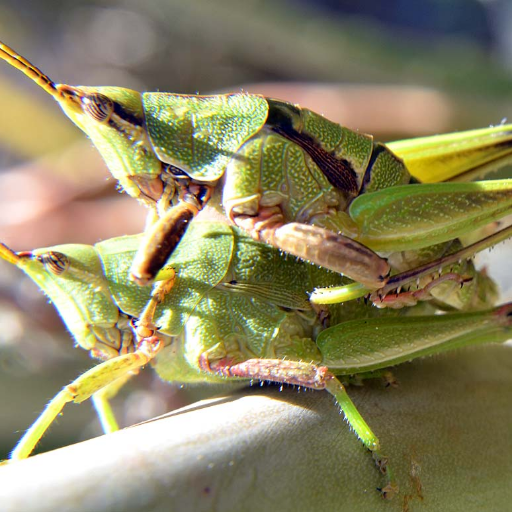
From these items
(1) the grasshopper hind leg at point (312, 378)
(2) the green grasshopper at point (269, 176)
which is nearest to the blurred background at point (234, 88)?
(2) the green grasshopper at point (269, 176)

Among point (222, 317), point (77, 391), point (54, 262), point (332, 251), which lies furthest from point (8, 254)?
point (332, 251)

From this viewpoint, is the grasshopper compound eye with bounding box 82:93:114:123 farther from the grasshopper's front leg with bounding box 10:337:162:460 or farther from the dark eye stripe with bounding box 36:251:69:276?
the grasshopper's front leg with bounding box 10:337:162:460

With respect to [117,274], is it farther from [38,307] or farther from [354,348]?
[38,307]

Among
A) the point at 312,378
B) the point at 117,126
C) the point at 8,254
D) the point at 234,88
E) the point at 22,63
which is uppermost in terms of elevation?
the point at 22,63

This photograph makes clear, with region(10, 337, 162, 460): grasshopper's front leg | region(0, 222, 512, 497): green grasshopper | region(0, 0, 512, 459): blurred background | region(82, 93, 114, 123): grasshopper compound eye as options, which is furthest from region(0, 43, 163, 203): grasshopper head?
region(0, 0, 512, 459): blurred background

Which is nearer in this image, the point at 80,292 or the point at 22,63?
the point at 22,63

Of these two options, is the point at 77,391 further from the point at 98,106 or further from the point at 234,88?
the point at 234,88

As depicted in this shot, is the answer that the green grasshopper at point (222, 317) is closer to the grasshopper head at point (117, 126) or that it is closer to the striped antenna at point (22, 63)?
the grasshopper head at point (117, 126)
